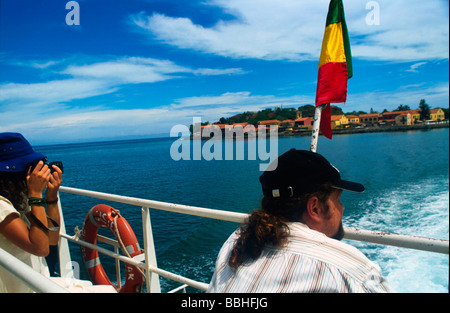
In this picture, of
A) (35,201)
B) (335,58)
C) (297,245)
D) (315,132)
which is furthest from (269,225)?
(335,58)

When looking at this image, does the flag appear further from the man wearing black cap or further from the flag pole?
the man wearing black cap

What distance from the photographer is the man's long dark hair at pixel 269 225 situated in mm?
873

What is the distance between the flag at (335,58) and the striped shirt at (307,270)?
184cm

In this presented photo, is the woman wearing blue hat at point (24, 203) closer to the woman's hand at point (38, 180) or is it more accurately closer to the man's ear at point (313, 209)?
the woman's hand at point (38, 180)

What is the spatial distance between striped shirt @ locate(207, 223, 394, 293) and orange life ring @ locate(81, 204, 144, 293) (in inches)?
70.2

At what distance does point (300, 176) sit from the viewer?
95 centimetres

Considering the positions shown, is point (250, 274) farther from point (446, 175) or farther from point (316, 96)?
point (446, 175)

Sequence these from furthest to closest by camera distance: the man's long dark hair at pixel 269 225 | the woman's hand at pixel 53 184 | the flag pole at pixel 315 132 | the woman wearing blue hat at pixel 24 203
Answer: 1. the flag pole at pixel 315 132
2. the woman's hand at pixel 53 184
3. the woman wearing blue hat at pixel 24 203
4. the man's long dark hair at pixel 269 225

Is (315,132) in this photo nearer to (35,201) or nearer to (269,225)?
(269,225)

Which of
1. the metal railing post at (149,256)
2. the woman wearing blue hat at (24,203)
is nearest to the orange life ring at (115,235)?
the metal railing post at (149,256)

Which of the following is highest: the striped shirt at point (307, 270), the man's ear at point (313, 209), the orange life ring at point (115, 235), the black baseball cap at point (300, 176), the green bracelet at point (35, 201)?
the black baseball cap at point (300, 176)

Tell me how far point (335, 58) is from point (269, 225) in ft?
6.68

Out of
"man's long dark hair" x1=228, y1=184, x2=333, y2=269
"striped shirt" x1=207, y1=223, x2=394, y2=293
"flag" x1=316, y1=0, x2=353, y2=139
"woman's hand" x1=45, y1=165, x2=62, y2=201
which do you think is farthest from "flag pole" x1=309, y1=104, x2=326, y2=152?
"woman's hand" x1=45, y1=165, x2=62, y2=201
